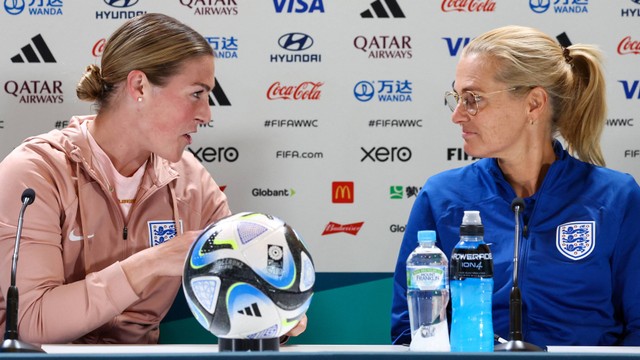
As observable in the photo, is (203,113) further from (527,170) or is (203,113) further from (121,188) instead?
(527,170)

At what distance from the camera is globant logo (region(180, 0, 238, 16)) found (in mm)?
3031

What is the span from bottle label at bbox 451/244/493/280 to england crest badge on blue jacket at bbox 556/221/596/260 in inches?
18.0

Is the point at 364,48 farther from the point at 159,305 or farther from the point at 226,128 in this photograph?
the point at 159,305

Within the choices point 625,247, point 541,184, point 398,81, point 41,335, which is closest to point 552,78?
point 541,184

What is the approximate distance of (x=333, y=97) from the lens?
3041mm

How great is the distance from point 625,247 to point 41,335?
1.52m

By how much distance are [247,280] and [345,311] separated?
1.51m

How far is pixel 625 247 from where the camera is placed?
7.48 ft

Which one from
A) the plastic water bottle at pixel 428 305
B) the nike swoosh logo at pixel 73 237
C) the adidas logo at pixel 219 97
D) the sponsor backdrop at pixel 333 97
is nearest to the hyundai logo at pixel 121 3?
the sponsor backdrop at pixel 333 97

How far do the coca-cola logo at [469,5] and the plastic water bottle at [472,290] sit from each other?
1.26 m

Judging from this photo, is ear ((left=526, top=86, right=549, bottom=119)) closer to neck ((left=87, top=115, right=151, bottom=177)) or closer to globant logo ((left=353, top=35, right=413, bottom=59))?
globant logo ((left=353, top=35, right=413, bottom=59))

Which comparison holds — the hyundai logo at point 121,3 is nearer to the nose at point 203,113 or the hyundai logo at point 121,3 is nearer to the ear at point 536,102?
the nose at point 203,113

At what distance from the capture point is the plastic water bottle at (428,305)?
1.85 meters

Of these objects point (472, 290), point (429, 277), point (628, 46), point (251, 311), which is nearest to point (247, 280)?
point (251, 311)
